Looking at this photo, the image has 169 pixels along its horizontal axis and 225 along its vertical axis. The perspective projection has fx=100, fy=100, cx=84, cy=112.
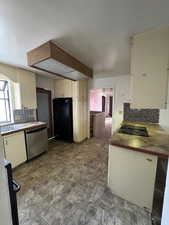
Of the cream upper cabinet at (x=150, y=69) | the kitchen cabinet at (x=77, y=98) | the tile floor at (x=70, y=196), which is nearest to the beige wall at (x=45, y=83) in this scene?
the kitchen cabinet at (x=77, y=98)

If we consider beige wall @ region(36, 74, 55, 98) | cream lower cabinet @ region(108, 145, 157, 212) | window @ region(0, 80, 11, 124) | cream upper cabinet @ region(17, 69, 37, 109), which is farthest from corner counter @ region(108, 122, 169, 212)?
beige wall @ region(36, 74, 55, 98)

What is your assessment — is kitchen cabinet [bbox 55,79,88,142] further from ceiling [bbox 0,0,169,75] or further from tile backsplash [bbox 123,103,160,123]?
ceiling [bbox 0,0,169,75]

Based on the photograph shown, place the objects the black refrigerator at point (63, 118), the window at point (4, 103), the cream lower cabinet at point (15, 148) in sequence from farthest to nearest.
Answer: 1. the black refrigerator at point (63, 118)
2. the window at point (4, 103)
3. the cream lower cabinet at point (15, 148)

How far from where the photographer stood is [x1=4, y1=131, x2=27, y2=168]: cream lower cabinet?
2.03 metres

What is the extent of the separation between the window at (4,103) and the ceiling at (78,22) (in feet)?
3.97

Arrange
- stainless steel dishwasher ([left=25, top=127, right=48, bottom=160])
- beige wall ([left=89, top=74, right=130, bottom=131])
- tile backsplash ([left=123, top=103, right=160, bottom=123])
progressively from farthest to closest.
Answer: beige wall ([left=89, top=74, right=130, bottom=131])
tile backsplash ([left=123, top=103, right=160, bottom=123])
stainless steel dishwasher ([left=25, top=127, right=48, bottom=160])

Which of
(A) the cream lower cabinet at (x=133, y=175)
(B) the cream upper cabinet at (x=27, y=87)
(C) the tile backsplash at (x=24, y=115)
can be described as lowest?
(A) the cream lower cabinet at (x=133, y=175)

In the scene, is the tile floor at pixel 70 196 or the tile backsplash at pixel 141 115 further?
the tile backsplash at pixel 141 115

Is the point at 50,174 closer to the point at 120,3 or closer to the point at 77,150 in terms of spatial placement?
the point at 77,150

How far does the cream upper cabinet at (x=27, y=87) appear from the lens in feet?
8.57

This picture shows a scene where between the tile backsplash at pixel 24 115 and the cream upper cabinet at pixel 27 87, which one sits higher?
the cream upper cabinet at pixel 27 87

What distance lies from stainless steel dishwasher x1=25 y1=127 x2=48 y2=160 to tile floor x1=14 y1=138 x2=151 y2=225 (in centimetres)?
21

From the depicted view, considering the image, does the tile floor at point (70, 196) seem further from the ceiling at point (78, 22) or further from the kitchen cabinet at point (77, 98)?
the ceiling at point (78, 22)

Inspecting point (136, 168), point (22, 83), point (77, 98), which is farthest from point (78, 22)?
point (77, 98)
